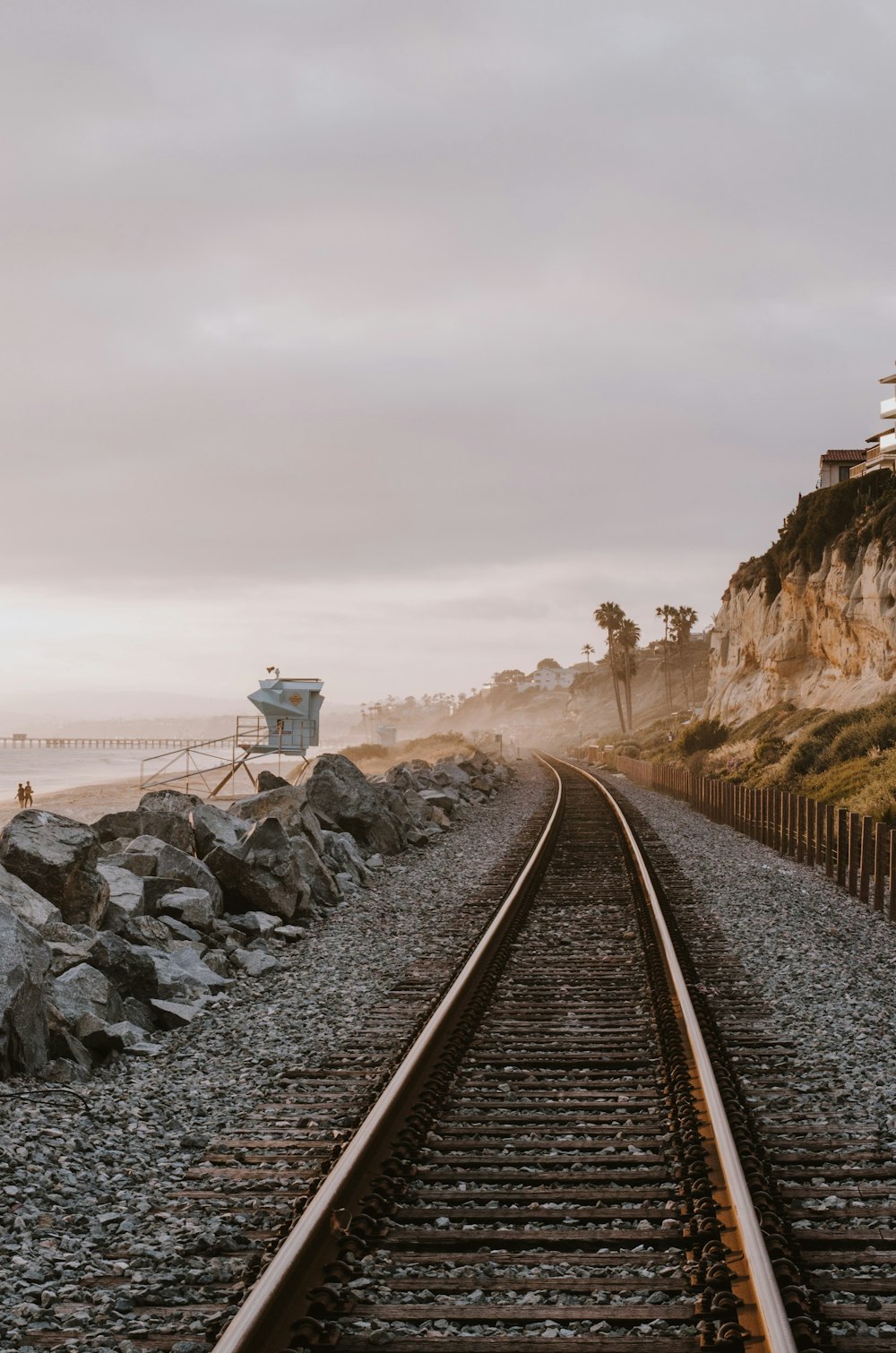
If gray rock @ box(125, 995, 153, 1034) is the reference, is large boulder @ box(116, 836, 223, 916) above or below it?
above

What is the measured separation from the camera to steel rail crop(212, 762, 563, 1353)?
11.8 ft

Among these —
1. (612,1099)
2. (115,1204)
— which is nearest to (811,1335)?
(612,1099)

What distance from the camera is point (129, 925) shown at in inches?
390

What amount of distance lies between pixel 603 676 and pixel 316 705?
126 meters

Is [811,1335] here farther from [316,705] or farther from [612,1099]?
[316,705]

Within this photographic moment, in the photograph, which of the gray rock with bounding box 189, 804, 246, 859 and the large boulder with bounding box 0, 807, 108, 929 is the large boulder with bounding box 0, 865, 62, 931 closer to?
the large boulder with bounding box 0, 807, 108, 929

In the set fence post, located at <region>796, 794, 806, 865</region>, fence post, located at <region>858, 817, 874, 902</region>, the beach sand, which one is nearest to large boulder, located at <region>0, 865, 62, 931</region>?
fence post, located at <region>858, 817, 874, 902</region>

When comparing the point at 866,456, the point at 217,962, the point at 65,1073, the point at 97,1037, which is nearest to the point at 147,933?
the point at 217,962

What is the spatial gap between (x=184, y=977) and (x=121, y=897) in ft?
4.96

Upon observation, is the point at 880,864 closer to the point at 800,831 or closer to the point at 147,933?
the point at 800,831

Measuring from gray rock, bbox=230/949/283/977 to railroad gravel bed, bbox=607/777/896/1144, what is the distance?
14.7 feet

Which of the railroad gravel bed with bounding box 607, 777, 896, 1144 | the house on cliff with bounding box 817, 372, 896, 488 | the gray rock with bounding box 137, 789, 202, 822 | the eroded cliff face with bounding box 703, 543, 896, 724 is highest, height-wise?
the house on cliff with bounding box 817, 372, 896, 488

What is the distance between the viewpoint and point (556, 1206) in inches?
189

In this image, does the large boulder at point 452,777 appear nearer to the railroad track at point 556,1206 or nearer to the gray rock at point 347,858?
the gray rock at point 347,858
